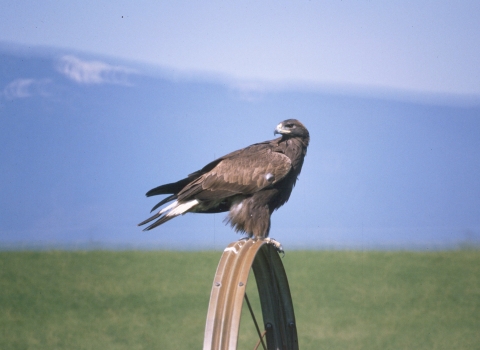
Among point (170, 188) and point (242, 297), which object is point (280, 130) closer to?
point (170, 188)

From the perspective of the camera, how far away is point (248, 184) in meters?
3.00

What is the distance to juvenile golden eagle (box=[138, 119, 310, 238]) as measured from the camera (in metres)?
2.96

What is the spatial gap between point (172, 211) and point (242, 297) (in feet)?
3.74

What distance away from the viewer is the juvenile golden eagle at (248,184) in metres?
2.96

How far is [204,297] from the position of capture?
4.16 metres

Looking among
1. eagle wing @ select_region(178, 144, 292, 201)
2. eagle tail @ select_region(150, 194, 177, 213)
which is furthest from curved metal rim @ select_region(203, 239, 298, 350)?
eagle tail @ select_region(150, 194, 177, 213)

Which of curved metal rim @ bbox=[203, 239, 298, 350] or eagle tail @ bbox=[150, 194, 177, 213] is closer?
curved metal rim @ bbox=[203, 239, 298, 350]

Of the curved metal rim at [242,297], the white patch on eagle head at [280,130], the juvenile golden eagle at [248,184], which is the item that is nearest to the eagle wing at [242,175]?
the juvenile golden eagle at [248,184]

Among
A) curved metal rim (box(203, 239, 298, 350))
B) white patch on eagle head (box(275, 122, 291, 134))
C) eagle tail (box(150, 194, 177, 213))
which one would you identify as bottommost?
curved metal rim (box(203, 239, 298, 350))

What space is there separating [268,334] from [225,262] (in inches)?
26.2

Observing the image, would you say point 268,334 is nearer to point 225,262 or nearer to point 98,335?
point 225,262

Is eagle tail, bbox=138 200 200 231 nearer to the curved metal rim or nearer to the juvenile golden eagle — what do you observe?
the juvenile golden eagle

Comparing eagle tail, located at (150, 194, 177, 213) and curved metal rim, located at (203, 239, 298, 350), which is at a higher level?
eagle tail, located at (150, 194, 177, 213)

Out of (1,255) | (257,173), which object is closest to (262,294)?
(257,173)
